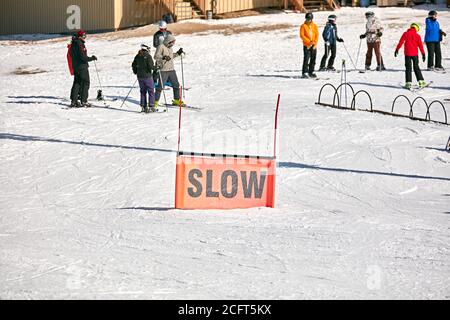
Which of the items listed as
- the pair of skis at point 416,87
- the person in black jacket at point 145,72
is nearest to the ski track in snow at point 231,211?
the pair of skis at point 416,87

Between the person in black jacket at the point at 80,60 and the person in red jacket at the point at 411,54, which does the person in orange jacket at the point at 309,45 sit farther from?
the person in black jacket at the point at 80,60

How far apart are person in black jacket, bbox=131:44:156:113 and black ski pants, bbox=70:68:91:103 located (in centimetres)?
124

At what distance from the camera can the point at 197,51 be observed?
30469 mm

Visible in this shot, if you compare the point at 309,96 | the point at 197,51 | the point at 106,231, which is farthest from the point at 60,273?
the point at 197,51

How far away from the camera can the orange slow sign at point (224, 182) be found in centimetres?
1245

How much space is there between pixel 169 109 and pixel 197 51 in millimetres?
9399

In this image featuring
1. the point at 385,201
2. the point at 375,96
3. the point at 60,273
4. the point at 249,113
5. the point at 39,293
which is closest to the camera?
the point at 39,293

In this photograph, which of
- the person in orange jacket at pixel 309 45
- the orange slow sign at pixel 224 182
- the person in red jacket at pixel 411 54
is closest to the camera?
the orange slow sign at pixel 224 182

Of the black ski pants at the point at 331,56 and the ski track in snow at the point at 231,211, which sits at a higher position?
the black ski pants at the point at 331,56

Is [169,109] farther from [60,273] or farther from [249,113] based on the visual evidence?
[60,273]

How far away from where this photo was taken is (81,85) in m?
21.4

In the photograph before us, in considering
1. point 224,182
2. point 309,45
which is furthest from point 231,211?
point 309,45

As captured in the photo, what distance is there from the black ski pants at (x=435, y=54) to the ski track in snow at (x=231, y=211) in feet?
1.46

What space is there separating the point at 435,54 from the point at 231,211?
47.0ft
